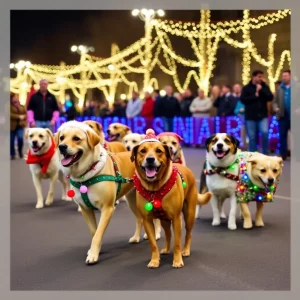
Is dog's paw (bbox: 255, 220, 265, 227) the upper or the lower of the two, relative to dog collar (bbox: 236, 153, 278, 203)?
lower

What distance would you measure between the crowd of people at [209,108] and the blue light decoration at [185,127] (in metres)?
0.20

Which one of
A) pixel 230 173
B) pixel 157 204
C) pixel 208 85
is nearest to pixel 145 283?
pixel 157 204

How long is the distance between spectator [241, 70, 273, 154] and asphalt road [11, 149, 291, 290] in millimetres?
3809

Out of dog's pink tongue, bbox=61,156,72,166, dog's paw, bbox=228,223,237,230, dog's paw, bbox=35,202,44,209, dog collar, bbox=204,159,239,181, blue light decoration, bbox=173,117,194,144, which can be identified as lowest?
dog's paw, bbox=228,223,237,230

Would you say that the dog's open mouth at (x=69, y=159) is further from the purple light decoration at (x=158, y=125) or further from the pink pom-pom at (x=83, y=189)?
the purple light decoration at (x=158, y=125)

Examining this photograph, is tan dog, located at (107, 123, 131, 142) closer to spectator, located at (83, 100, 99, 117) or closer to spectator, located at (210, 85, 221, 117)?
spectator, located at (210, 85, 221, 117)

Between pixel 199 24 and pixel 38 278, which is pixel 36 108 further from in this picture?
pixel 199 24

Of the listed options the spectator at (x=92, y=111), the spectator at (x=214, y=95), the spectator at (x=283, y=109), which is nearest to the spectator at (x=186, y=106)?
the spectator at (x=214, y=95)

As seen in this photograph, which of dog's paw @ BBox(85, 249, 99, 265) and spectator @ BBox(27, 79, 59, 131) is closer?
dog's paw @ BBox(85, 249, 99, 265)

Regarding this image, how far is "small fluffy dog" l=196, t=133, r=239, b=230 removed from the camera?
524cm

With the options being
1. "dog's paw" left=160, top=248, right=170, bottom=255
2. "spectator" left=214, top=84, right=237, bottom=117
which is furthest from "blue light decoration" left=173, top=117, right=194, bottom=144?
"dog's paw" left=160, top=248, right=170, bottom=255

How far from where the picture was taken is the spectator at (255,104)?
31.9ft

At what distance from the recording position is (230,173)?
210 inches

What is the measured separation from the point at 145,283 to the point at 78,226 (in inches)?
81.2
